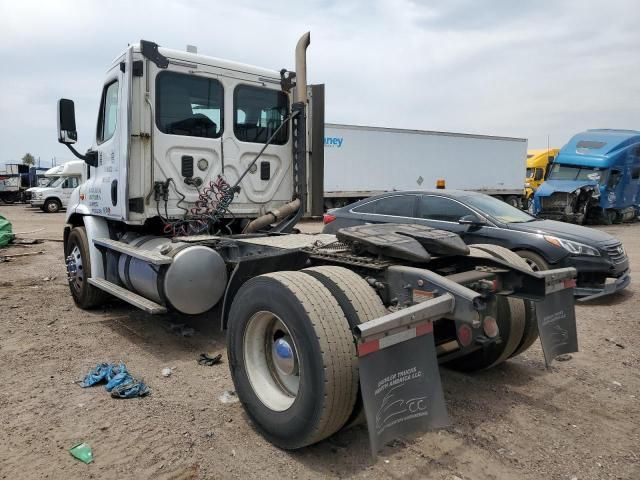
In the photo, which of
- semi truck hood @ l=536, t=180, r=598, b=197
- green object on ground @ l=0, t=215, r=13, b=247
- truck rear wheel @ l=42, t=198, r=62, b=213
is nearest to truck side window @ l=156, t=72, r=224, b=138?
green object on ground @ l=0, t=215, r=13, b=247

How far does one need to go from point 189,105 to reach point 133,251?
1.62m

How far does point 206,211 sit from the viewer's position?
5434mm

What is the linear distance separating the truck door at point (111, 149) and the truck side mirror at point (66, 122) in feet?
0.93

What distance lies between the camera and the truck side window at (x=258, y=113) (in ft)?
18.4

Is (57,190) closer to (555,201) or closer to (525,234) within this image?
(555,201)

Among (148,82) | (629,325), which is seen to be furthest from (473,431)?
(148,82)

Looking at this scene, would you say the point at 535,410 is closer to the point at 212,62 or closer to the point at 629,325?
the point at 629,325

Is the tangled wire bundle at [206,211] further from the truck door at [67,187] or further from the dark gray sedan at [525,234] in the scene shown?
the truck door at [67,187]

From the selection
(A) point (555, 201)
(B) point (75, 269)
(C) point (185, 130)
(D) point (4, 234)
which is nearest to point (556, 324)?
(C) point (185, 130)

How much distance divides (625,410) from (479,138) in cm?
1916

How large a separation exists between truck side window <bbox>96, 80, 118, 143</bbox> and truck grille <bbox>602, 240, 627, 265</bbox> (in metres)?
6.15

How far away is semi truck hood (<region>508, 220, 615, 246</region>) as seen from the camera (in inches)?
263

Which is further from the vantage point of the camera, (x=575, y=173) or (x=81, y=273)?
(x=575, y=173)

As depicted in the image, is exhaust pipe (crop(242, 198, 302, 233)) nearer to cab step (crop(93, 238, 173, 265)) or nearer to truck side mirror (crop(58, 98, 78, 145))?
cab step (crop(93, 238, 173, 265))
